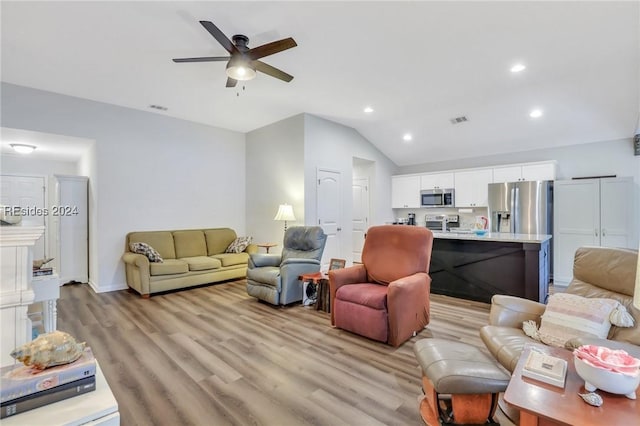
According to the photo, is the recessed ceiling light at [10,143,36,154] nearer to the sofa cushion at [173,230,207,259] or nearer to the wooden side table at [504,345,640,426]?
the sofa cushion at [173,230,207,259]

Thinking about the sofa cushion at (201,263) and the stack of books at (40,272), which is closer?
the stack of books at (40,272)

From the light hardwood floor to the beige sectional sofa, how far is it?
463mm

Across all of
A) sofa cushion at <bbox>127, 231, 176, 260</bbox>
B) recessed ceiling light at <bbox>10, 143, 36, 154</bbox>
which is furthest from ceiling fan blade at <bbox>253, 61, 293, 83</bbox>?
recessed ceiling light at <bbox>10, 143, 36, 154</bbox>

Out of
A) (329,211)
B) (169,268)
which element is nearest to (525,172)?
(329,211)

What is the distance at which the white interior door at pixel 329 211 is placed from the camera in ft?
18.0

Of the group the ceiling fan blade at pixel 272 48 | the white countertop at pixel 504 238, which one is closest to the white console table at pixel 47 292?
the ceiling fan blade at pixel 272 48

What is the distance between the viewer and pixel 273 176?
5.81 metres

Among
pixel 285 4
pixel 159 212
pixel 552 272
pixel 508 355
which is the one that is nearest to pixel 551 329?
pixel 508 355

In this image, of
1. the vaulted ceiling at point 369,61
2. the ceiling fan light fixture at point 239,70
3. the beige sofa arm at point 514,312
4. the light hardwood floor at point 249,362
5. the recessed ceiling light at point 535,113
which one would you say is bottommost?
the light hardwood floor at point 249,362

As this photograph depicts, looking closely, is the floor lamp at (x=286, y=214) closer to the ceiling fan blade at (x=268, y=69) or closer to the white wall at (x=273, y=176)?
the white wall at (x=273, y=176)

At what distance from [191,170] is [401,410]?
5288 mm

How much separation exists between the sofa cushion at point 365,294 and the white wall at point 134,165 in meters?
3.85

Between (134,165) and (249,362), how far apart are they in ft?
13.6

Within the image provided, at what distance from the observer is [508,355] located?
1750mm
